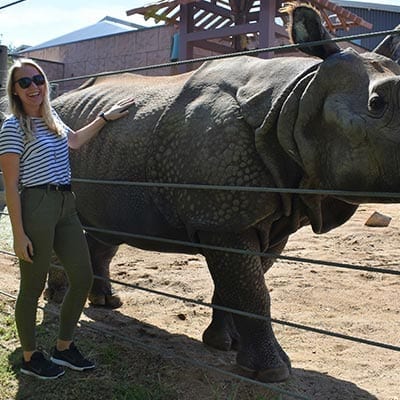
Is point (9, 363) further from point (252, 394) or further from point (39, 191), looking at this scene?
point (252, 394)

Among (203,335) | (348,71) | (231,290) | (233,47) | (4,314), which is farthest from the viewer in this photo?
(233,47)

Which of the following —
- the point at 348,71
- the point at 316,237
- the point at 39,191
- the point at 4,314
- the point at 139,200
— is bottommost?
the point at 316,237

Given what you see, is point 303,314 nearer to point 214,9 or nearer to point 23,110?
point 23,110

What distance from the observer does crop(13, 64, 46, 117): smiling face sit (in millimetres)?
3441

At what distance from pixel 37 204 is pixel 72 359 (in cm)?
97

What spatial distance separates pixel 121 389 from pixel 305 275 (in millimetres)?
3429

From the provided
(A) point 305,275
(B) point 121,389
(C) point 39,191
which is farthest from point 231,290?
(A) point 305,275

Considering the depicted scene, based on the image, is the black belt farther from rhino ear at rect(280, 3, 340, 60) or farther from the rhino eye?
the rhino eye

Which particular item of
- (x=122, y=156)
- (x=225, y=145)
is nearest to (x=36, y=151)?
(x=122, y=156)

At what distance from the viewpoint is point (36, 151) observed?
3.40 metres

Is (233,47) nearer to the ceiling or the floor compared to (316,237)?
nearer to the ceiling

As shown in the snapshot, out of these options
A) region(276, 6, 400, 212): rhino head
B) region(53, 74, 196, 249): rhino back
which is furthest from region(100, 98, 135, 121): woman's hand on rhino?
region(276, 6, 400, 212): rhino head

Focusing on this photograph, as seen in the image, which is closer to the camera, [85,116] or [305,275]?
[85,116]

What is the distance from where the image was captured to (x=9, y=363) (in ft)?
12.9
